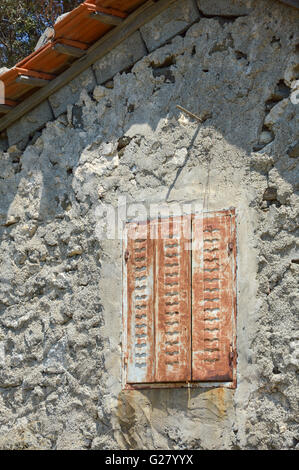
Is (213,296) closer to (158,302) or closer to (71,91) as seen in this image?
(158,302)

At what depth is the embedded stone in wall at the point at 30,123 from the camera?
23.8 ft

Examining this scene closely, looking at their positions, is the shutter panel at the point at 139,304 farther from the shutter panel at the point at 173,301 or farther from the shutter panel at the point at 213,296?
the shutter panel at the point at 213,296

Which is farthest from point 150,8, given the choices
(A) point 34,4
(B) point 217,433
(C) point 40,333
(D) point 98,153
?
(A) point 34,4

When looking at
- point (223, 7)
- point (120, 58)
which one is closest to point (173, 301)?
point (120, 58)

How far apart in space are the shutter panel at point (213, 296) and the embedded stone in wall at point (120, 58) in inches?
57.5

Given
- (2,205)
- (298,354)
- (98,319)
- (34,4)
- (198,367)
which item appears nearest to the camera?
(298,354)

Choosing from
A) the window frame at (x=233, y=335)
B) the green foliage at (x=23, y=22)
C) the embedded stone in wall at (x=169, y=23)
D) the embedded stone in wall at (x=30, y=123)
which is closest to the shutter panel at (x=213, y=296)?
the window frame at (x=233, y=335)

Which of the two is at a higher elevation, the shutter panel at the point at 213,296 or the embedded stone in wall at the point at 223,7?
A: the embedded stone in wall at the point at 223,7

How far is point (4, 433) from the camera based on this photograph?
6.81 meters

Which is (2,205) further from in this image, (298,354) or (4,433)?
(298,354)

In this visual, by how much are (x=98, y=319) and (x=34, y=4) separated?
20.0 feet

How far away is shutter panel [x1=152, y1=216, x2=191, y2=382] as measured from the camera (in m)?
6.01

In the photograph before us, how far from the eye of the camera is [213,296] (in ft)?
19.7

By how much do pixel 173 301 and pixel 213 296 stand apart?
30cm
